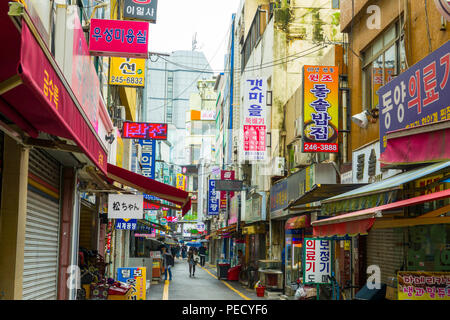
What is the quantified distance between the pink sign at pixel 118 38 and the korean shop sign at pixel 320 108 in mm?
6240

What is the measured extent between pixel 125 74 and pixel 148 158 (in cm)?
1450

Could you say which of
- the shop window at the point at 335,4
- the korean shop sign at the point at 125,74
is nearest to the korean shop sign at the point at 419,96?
the korean shop sign at the point at 125,74

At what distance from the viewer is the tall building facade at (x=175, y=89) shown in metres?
117

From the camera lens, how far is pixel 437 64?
9.21 meters

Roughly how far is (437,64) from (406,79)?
1470mm

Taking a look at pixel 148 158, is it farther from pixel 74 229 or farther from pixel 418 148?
pixel 418 148

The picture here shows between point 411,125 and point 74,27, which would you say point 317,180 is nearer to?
point 411,125

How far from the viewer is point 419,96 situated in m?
10.0

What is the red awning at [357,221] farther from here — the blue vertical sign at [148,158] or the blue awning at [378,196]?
the blue vertical sign at [148,158]

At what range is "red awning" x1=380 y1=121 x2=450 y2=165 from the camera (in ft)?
28.4

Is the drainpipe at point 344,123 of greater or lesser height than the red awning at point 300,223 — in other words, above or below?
above

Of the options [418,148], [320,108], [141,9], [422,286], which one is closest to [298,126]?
[320,108]

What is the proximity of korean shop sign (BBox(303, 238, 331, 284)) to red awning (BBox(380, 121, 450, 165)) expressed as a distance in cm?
477
